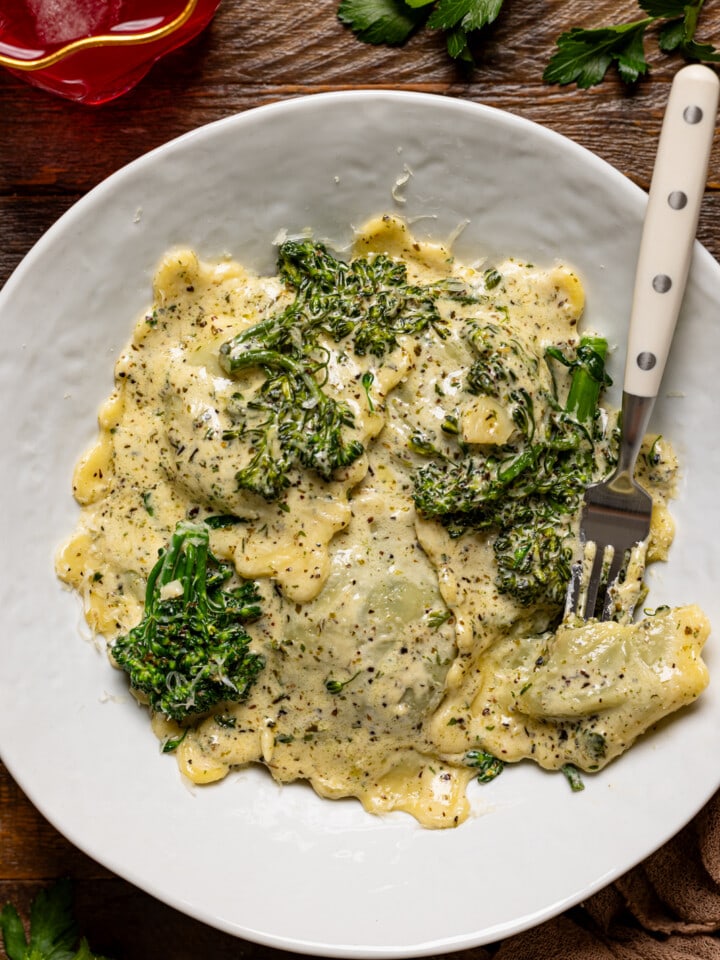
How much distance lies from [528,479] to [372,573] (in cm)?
60

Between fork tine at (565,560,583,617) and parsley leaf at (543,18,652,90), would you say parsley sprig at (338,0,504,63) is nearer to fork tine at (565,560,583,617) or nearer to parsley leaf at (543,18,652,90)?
parsley leaf at (543,18,652,90)

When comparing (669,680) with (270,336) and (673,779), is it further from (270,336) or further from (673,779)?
(270,336)

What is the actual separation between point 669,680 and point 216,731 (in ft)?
5.06

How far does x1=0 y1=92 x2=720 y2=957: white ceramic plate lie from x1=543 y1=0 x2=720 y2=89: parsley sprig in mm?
498

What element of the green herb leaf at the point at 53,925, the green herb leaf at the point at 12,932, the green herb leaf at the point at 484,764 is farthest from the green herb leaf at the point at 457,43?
the green herb leaf at the point at 12,932

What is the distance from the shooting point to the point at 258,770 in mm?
3301

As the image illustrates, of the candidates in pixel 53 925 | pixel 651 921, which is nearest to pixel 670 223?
pixel 651 921

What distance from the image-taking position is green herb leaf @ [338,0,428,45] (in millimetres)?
3268

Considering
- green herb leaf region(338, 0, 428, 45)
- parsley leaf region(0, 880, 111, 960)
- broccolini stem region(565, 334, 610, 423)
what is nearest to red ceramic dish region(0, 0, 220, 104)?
green herb leaf region(338, 0, 428, 45)

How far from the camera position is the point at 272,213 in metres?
3.17

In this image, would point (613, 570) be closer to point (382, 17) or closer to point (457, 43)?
point (457, 43)

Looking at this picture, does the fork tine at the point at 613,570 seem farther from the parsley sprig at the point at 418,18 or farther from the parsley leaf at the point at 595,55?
the parsley sprig at the point at 418,18

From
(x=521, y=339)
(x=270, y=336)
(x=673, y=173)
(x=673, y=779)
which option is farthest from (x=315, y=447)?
(x=673, y=779)

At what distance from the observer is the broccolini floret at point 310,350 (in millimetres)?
2930
